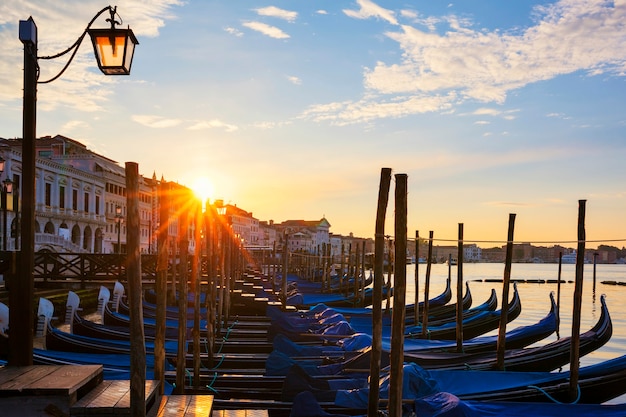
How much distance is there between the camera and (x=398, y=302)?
582 cm

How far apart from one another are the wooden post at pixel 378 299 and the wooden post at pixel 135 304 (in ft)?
8.94

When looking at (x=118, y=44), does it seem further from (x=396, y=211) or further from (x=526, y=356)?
(x=526, y=356)

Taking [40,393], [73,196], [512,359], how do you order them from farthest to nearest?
1. [73,196]
2. [512,359]
3. [40,393]

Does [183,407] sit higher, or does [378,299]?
[378,299]

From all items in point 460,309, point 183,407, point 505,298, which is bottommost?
point 460,309

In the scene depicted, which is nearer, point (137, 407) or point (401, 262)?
point (137, 407)

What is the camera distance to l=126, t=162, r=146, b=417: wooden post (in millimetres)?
4070

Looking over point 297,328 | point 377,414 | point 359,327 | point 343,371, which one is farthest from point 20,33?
point 359,327

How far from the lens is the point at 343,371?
8.00m

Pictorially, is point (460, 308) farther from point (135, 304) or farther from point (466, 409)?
point (135, 304)

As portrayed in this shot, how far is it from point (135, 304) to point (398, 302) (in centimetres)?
265

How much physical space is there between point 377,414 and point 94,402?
119 inches

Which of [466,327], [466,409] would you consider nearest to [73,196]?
[466,327]

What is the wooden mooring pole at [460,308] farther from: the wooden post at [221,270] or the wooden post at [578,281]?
the wooden post at [221,270]
